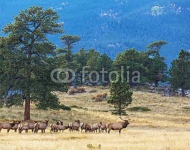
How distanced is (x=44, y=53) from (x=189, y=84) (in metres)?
66.2

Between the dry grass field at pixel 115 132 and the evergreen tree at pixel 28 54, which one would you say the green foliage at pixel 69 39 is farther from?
the evergreen tree at pixel 28 54

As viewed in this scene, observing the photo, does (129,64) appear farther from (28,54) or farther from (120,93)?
(28,54)

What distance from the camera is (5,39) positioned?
5072cm

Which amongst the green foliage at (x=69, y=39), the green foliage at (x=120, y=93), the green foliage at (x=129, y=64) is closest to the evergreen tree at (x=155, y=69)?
the green foliage at (x=129, y=64)

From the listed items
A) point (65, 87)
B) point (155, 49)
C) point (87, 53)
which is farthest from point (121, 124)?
point (155, 49)

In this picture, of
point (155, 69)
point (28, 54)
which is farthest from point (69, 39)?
point (28, 54)

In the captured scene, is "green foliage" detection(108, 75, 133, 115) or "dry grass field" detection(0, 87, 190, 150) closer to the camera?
"dry grass field" detection(0, 87, 190, 150)

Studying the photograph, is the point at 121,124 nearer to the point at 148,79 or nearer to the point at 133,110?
the point at 133,110

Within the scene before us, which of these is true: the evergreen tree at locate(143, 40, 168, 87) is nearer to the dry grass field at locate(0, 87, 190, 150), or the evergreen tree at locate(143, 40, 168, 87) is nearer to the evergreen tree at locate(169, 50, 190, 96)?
the evergreen tree at locate(169, 50, 190, 96)

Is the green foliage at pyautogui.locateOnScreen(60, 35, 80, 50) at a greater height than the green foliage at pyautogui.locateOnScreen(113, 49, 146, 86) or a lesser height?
greater

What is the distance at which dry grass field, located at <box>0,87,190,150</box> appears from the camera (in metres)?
26.6

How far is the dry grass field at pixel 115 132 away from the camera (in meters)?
26.6

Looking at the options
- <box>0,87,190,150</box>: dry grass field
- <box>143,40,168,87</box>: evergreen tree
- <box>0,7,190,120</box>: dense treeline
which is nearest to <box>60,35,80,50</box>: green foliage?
<box>143,40,168,87</box>: evergreen tree

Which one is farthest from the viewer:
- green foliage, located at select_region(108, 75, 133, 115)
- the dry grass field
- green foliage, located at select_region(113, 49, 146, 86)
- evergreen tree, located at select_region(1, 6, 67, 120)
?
green foliage, located at select_region(113, 49, 146, 86)
